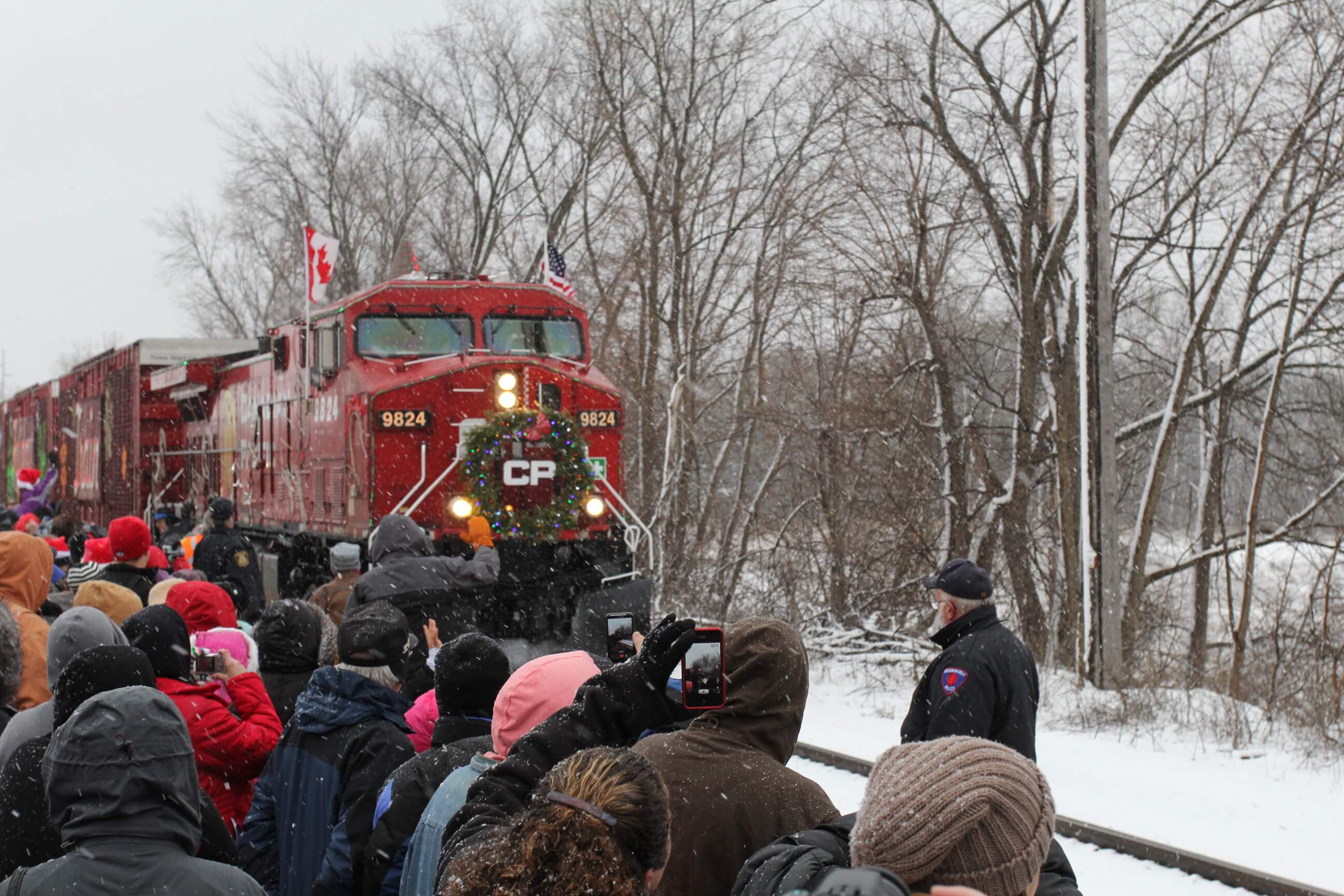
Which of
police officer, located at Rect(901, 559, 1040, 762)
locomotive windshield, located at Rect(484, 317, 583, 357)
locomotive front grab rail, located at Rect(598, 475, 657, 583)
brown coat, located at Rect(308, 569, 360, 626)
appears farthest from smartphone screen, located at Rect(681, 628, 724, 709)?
locomotive windshield, located at Rect(484, 317, 583, 357)

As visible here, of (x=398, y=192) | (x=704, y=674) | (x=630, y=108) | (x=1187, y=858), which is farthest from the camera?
(x=398, y=192)

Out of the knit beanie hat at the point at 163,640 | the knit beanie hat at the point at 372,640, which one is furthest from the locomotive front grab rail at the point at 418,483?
the knit beanie hat at the point at 372,640

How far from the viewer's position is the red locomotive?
11.7 meters

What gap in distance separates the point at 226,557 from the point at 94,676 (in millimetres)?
7462

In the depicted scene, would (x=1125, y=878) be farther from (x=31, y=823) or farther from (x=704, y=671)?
(x=31, y=823)

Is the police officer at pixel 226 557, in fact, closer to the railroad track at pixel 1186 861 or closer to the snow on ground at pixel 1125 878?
the railroad track at pixel 1186 861

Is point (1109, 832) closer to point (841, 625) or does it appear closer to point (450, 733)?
point (450, 733)

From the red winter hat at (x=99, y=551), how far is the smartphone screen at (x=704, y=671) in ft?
21.6

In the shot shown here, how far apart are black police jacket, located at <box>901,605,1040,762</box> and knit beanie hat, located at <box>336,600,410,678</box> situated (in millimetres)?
1993

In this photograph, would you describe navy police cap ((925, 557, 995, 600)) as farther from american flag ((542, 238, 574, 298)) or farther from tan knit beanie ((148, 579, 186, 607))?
american flag ((542, 238, 574, 298))

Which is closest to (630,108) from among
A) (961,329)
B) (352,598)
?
(961,329)

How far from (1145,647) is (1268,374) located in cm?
345

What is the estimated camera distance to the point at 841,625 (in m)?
16.4

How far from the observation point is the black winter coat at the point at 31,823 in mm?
3258
